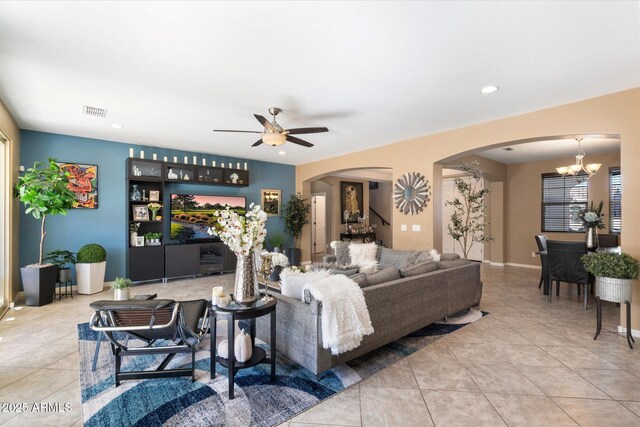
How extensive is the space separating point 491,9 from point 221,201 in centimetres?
602

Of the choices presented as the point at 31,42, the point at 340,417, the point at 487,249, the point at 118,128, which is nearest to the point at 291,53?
the point at 31,42

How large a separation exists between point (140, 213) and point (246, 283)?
4.52m

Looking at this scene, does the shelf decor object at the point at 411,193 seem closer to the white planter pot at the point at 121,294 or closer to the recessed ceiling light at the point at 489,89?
the recessed ceiling light at the point at 489,89

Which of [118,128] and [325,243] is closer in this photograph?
[118,128]

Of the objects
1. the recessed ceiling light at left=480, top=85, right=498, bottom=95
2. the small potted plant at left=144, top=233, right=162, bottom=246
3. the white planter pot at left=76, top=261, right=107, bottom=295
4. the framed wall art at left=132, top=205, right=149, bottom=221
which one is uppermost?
the recessed ceiling light at left=480, top=85, right=498, bottom=95

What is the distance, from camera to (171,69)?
113 inches

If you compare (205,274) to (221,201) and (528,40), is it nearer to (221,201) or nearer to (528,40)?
(221,201)

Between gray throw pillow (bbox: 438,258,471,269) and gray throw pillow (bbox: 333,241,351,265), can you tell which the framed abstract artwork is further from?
gray throw pillow (bbox: 438,258,471,269)

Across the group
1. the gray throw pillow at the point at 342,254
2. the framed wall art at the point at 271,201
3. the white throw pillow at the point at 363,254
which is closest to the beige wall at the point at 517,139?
the white throw pillow at the point at 363,254

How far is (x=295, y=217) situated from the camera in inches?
309

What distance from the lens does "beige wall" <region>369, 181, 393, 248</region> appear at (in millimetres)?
11258

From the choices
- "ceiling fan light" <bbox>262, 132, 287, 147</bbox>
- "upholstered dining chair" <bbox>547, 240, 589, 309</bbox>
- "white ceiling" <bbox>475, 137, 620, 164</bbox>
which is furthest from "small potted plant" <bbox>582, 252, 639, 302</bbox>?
"ceiling fan light" <bbox>262, 132, 287, 147</bbox>

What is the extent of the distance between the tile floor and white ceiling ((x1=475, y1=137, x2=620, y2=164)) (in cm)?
334

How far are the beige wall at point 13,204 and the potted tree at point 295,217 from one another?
16.4 ft
